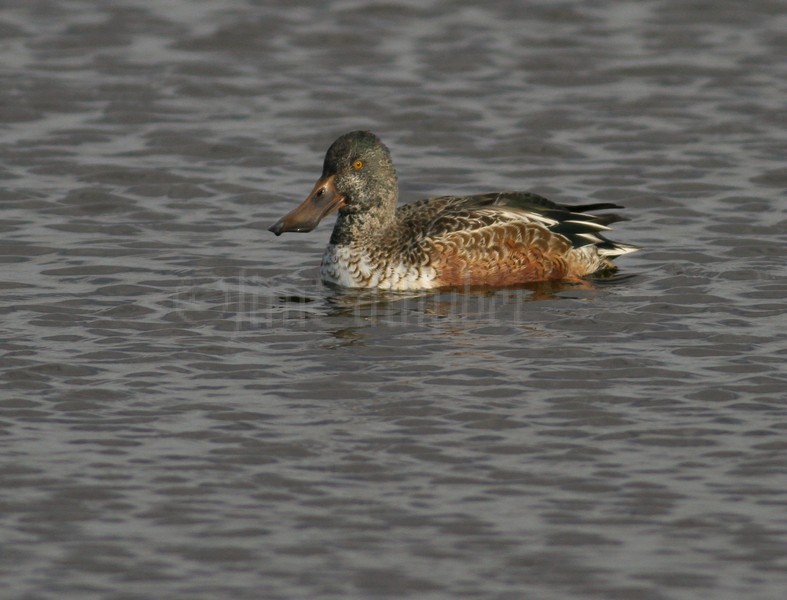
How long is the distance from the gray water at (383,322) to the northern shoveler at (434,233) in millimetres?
286

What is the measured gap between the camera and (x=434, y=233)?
41.0ft

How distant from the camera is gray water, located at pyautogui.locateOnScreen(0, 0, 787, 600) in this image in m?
7.68

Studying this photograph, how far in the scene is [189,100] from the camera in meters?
18.0

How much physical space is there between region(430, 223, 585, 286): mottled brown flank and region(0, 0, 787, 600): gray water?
0.93 ft

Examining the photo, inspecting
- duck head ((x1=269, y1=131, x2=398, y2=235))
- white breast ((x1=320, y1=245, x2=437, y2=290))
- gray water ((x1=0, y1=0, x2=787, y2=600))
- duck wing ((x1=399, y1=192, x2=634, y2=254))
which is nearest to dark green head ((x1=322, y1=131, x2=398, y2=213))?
duck head ((x1=269, y1=131, x2=398, y2=235))

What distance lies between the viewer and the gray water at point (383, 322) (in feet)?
25.2

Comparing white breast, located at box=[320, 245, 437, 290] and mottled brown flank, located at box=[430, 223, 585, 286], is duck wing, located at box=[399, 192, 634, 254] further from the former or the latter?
white breast, located at box=[320, 245, 437, 290]

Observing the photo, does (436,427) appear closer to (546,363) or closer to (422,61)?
(546,363)

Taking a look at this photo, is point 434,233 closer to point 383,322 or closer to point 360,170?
point 360,170

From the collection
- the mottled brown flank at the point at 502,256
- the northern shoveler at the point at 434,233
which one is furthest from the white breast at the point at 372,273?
the mottled brown flank at the point at 502,256

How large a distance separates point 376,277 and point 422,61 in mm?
7265

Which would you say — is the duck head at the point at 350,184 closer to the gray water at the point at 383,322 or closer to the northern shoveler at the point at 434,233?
the northern shoveler at the point at 434,233

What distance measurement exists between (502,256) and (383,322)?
151 cm

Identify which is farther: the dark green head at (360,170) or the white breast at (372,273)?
the dark green head at (360,170)
